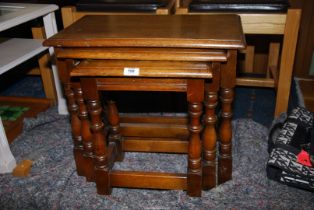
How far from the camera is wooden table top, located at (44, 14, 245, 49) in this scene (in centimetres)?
89

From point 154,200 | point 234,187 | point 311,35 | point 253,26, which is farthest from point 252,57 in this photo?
point 154,200

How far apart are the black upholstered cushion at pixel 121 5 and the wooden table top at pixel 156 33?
22cm

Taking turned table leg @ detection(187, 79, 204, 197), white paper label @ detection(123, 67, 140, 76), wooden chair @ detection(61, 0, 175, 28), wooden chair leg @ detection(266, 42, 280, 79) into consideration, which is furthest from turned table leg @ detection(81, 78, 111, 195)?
wooden chair leg @ detection(266, 42, 280, 79)

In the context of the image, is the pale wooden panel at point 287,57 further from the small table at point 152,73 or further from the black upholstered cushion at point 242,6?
the small table at point 152,73

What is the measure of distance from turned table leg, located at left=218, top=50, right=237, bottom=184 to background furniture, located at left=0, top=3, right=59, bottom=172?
0.74 m

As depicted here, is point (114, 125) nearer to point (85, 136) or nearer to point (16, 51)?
point (85, 136)

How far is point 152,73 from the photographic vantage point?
2.85 ft

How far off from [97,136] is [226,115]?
0.38 metres

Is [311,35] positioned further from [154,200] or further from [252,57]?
[154,200]

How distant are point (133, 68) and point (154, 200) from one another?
464mm

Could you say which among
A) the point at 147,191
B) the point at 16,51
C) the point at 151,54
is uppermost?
the point at 151,54

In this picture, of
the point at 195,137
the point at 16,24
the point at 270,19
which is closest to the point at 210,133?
the point at 195,137

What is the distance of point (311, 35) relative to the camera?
1.81 m

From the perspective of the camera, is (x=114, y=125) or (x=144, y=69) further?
(x=114, y=125)
